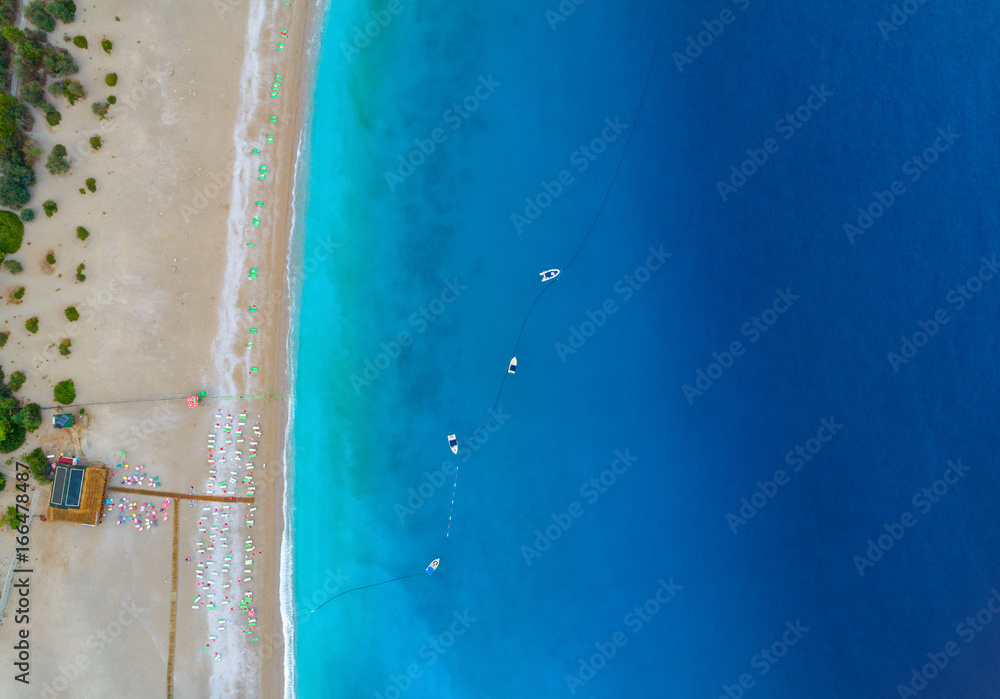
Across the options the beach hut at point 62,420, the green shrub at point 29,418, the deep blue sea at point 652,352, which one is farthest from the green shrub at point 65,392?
the deep blue sea at point 652,352

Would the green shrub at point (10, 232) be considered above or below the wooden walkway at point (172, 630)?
above

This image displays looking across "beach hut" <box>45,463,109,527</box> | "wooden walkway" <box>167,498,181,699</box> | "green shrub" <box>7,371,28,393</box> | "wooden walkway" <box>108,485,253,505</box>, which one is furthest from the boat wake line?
"green shrub" <box>7,371,28,393</box>

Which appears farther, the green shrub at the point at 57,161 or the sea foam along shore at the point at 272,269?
the sea foam along shore at the point at 272,269

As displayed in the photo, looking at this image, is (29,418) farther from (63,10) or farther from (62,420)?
(63,10)

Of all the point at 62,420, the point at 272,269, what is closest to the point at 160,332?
the point at 62,420

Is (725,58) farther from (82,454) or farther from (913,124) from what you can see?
(82,454)

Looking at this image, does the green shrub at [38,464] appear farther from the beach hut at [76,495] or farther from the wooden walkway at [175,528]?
the wooden walkway at [175,528]

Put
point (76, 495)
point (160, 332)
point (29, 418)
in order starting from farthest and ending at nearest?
1. point (160, 332)
2. point (29, 418)
3. point (76, 495)

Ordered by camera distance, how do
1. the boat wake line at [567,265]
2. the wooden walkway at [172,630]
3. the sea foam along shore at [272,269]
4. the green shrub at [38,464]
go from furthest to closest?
the boat wake line at [567,265] → the sea foam along shore at [272,269] → the wooden walkway at [172,630] → the green shrub at [38,464]
